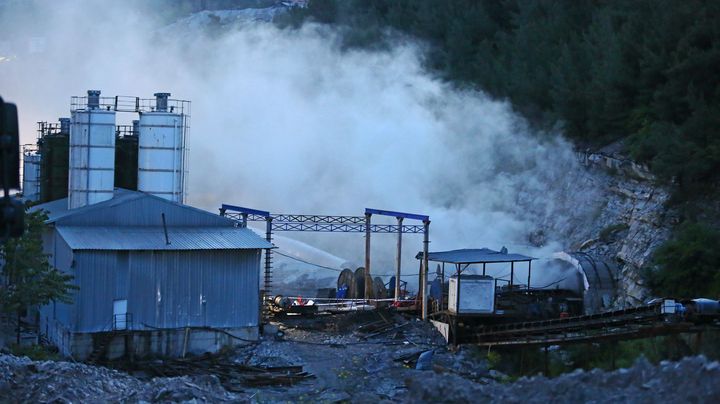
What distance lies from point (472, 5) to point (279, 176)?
56.6 feet

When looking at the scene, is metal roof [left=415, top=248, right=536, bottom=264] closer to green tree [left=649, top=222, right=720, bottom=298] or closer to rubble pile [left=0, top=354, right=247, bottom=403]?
green tree [left=649, top=222, right=720, bottom=298]

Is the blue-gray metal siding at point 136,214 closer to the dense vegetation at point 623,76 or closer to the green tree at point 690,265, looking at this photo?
the green tree at point 690,265

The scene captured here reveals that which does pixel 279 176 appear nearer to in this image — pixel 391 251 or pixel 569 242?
pixel 391 251

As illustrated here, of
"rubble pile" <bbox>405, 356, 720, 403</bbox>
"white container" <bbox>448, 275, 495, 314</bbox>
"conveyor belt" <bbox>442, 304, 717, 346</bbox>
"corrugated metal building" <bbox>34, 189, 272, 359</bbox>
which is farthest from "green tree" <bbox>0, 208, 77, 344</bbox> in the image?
"rubble pile" <bbox>405, 356, 720, 403</bbox>

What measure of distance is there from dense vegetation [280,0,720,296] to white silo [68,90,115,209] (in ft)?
55.6

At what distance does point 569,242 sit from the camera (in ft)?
136

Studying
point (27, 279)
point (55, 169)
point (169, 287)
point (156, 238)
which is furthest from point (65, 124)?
point (27, 279)

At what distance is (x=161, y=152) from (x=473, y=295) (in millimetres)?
11168

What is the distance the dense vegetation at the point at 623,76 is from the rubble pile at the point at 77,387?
16.5 meters

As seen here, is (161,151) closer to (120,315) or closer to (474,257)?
(120,315)

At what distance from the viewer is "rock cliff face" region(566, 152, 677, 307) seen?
113 feet

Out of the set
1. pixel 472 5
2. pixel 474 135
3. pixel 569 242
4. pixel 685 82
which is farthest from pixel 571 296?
pixel 472 5

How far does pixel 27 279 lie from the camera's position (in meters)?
27.6

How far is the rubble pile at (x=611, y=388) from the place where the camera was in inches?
514
